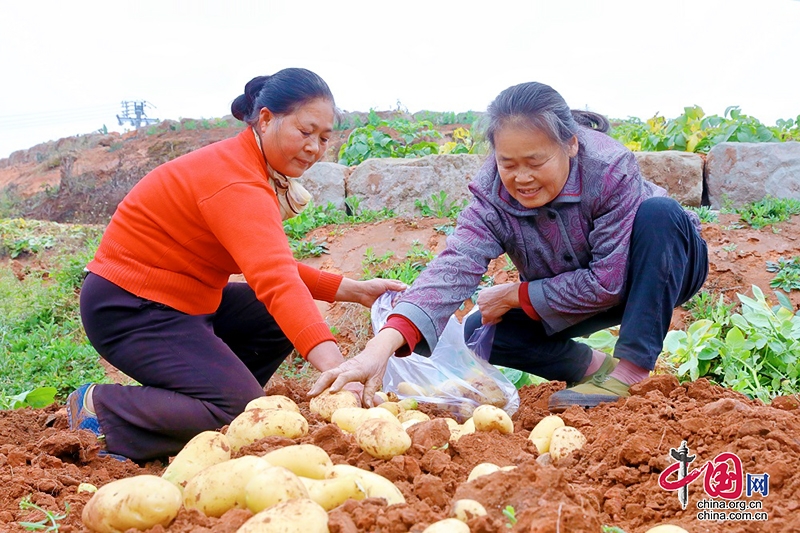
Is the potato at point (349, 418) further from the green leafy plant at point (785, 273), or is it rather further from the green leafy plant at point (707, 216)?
the green leafy plant at point (707, 216)

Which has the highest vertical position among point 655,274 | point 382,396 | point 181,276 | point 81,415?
point 181,276

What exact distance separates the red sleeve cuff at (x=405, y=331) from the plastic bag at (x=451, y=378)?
0.29 meters

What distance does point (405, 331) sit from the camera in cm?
246

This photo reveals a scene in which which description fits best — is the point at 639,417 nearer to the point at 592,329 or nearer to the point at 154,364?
the point at 592,329

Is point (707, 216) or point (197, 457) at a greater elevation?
point (197, 457)

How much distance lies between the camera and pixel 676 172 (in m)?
6.38

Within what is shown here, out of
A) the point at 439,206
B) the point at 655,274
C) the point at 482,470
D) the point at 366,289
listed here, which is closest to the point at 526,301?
the point at 655,274

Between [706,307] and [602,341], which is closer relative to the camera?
[602,341]

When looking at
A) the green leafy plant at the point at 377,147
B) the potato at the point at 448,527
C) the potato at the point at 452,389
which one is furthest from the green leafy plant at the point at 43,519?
the green leafy plant at the point at 377,147

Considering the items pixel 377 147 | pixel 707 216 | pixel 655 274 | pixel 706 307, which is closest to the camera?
pixel 655 274

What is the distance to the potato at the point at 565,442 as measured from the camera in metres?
1.91

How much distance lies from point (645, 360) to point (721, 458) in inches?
31.9

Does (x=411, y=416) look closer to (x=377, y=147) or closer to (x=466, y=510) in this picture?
(x=466, y=510)

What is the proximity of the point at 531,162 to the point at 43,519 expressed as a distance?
1.78 m
